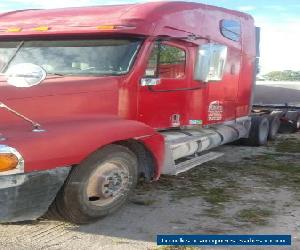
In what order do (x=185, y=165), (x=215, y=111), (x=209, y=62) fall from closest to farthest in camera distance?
(x=209, y=62) < (x=185, y=165) < (x=215, y=111)

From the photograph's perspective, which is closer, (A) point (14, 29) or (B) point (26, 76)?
(B) point (26, 76)

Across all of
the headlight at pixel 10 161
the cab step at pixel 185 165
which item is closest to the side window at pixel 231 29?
the cab step at pixel 185 165

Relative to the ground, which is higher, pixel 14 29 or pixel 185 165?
pixel 14 29

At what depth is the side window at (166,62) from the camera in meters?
5.50

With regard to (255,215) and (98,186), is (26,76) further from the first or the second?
(255,215)

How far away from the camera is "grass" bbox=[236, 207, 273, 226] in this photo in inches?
194

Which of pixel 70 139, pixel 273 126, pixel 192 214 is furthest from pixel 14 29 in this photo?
pixel 273 126

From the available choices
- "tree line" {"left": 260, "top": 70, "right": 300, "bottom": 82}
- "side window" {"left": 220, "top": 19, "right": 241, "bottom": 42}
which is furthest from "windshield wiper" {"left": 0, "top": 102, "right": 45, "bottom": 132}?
"tree line" {"left": 260, "top": 70, "right": 300, "bottom": 82}

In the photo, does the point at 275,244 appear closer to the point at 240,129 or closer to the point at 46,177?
the point at 46,177

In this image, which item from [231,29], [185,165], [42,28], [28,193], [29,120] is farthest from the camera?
[231,29]

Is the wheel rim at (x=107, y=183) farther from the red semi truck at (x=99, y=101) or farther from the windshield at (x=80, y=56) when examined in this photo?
the windshield at (x=80, y=56)

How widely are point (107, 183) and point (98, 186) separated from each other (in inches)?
4.6

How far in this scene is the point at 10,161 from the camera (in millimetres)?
3754

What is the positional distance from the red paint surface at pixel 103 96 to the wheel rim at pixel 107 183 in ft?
1.05
